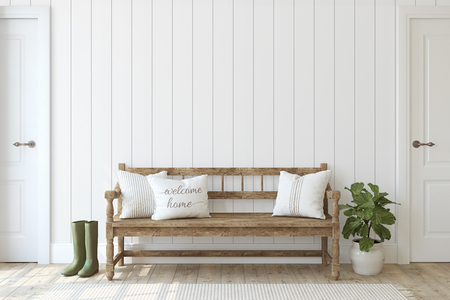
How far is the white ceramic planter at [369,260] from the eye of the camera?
2.88 meters

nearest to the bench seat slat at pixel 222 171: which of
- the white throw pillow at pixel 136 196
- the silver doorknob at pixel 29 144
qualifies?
the white throw pillow at pixel 136 196

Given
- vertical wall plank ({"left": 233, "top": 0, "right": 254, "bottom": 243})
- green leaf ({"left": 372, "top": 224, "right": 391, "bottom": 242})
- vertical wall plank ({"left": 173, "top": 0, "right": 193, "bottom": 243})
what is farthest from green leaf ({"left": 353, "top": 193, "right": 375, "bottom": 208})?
vertical wall plank ({"left": 173, "top": 0, "right": 193, "bottom": 243})

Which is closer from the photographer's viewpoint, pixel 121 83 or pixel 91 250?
pixel 91 250

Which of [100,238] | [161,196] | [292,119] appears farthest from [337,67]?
[100,238]

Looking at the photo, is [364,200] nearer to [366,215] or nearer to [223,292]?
[366,215]

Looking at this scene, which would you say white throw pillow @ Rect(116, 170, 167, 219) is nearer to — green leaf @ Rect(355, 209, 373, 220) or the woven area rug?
the woven area rug

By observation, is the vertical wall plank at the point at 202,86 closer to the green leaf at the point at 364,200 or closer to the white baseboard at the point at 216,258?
the white baseboard at the point at 216,258

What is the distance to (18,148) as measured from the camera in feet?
10.6

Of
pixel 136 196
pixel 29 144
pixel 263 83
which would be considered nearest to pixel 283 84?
pixel 263 83

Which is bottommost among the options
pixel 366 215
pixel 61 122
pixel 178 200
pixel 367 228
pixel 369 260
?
pixel 369 260

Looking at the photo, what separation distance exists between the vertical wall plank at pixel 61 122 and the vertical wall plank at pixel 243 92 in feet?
4.58

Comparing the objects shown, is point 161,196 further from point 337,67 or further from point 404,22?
point 404,22

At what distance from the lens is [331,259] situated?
2.89 metres

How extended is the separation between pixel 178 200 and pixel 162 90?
0.98 metres
